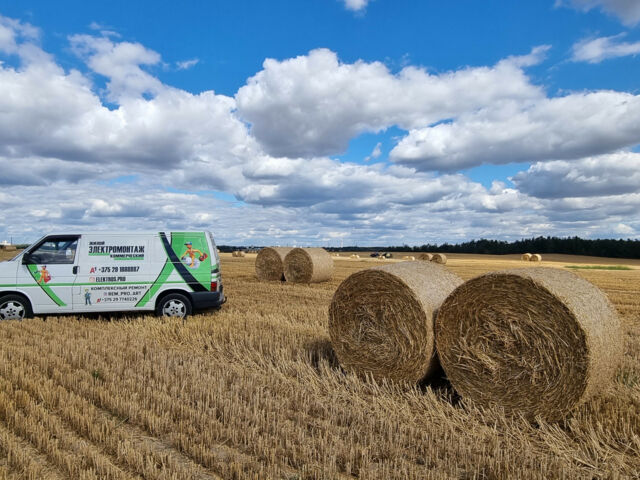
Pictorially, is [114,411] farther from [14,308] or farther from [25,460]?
[14,308]

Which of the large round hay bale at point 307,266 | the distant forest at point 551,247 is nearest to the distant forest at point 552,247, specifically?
the distant forest at point 551,247

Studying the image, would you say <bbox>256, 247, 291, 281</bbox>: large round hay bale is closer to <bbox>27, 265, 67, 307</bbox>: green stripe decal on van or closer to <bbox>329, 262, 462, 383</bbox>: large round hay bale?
<bbox>27, 265, 67, 307</bbox>: green stripe decal on van

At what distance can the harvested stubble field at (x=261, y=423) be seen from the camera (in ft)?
13.4

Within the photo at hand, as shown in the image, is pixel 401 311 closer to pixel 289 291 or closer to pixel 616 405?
pixel 616 405

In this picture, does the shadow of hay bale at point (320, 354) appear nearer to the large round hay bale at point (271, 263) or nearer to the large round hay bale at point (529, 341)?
the large round hay bale at point (529, 341)

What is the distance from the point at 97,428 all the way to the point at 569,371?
474cm

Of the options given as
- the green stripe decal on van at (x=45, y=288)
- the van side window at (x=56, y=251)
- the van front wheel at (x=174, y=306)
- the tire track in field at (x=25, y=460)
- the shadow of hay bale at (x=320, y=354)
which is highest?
the van side window at (x=56, y=251)

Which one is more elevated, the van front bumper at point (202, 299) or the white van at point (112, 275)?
the white van at point (112, 275)

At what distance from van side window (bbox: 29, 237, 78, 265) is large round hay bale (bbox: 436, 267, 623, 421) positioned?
842 centimetres

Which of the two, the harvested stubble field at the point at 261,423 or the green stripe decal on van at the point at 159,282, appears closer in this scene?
the harvested stubble field at the point at 261,423

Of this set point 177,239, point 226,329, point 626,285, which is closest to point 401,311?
point 226,329

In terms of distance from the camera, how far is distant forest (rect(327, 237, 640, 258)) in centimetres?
5836

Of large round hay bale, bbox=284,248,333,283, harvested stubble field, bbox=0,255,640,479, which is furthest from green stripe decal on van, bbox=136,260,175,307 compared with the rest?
large round hay bale, bbox=284,248,333,283

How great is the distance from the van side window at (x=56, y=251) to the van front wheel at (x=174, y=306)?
213cm
